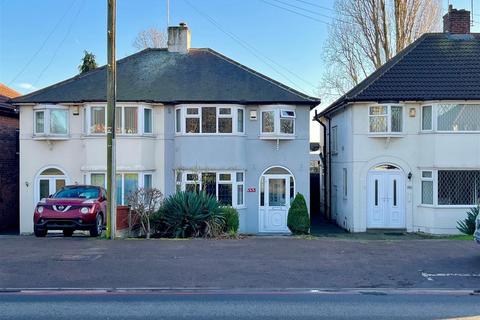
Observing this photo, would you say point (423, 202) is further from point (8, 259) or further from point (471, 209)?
point (8, 259)

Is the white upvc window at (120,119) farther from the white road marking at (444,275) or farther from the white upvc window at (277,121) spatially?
the white road marking at (444,275)

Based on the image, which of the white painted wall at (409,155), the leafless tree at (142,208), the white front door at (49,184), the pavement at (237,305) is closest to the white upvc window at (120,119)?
the white front door at (49,184)

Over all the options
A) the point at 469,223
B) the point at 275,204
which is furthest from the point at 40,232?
the point at 469,223

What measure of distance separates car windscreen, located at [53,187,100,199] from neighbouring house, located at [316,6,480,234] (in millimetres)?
10459

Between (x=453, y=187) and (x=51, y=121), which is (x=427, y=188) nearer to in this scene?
(x=453, y=187)

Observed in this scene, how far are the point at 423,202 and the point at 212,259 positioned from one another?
42.2ft

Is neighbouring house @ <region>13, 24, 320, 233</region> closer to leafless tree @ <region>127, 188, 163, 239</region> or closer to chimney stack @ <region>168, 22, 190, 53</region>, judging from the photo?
chimney stack @ <region>168, 22, 190, 53</region>

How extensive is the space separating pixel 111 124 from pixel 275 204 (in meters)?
9.83

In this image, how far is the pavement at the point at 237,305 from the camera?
7.30 metres

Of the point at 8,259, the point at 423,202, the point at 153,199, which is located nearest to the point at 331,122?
the point at 423,202

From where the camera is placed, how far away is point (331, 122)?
27938 millimetres

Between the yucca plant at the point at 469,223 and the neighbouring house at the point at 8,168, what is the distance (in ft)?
62.1

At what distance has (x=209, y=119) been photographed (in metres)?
22.5

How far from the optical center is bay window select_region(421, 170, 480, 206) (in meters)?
21.4
